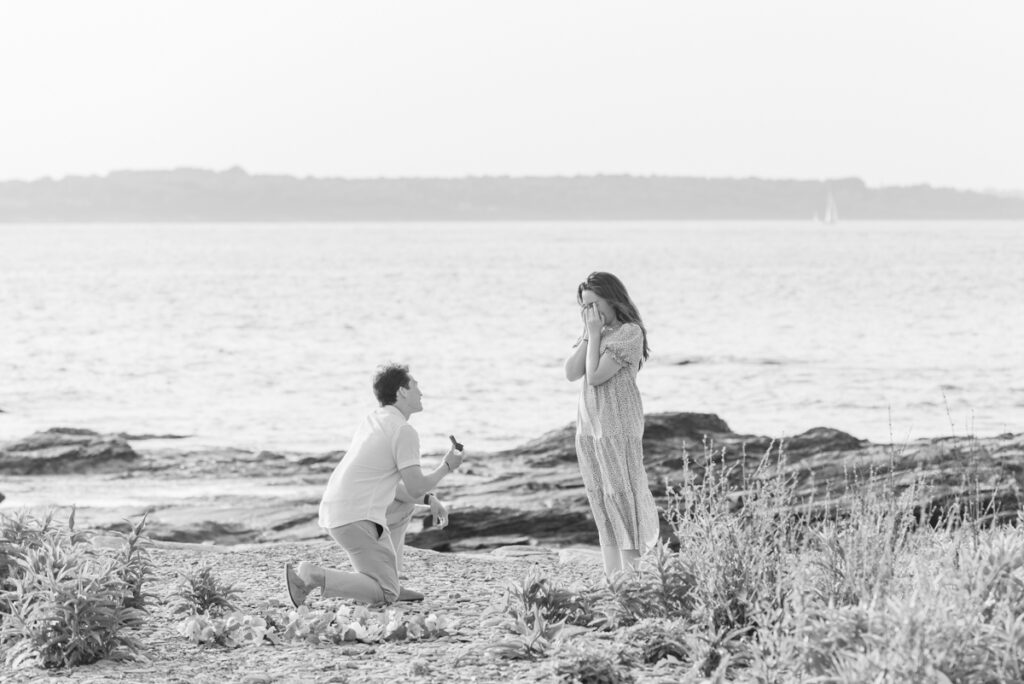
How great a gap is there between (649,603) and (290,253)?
139 metres

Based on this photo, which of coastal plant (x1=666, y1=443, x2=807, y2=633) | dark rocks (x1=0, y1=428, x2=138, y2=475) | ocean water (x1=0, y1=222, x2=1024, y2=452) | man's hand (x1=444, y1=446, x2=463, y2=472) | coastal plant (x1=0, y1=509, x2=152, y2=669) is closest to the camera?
coastal plant (x1=666, y1=443, x2=807, y2=633)

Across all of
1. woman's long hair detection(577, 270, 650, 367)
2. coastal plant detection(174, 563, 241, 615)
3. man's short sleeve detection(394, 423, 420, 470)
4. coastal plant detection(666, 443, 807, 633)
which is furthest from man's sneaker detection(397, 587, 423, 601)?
coastal plant detection(666, 443, 807, 633)

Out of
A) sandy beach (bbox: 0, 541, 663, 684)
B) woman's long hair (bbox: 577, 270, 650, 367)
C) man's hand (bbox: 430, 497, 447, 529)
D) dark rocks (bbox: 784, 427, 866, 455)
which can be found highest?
woman's long hair (bbox: 577, 270, 650, 367)

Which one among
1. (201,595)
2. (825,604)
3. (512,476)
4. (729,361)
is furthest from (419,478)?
(729,361)

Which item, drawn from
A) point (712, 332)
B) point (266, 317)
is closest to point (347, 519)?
point (712, 332)

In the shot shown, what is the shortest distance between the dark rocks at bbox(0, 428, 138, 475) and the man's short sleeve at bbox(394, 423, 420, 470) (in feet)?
39.0

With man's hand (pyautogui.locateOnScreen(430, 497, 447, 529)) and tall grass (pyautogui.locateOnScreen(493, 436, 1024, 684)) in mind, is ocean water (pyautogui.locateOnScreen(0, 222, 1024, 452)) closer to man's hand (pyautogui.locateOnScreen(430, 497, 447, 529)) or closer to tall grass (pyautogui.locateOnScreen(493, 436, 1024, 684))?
man's hand (pyautogui.locateOnScreen(430, 497, 447, 529))

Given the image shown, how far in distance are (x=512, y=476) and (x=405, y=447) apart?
782 cm

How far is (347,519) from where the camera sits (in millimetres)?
7445

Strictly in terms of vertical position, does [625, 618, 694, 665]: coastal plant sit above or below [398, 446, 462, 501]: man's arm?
below

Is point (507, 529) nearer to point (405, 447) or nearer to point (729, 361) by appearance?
point (405, 447)

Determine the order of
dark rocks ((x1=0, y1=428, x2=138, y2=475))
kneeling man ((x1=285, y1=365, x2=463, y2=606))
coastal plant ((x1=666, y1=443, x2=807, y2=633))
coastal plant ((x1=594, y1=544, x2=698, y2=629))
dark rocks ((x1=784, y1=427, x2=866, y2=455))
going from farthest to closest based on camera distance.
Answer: dark rocks ((x1=0, y1=428, x2=138, y2=475)) → dark rocks ((x1=784, y1=427, x2=866, y2=455)) → kneeling man ((x1=285, y1=365, x2=463, y2=606)) → coastal plant ((x1=594, y1=544, x2=698, y2=629)) → coastal plant ((x1=666, y1=443, x2=807, y2=633))

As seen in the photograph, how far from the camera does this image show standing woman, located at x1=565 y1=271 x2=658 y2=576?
25.2ft

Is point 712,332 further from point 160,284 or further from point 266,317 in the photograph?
point 160,284
